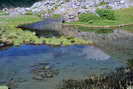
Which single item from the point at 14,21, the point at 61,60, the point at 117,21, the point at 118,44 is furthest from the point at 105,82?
the point at 14,21

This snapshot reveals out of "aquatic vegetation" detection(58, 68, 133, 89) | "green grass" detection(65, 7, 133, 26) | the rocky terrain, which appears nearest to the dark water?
"aquatic vegetation" detection(58, 68, 133, 89)

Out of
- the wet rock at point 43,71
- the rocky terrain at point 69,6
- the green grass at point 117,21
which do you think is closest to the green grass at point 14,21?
the rocky terrain at point 69,6

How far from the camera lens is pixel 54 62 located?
1866 inches

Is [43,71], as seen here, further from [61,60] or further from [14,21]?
[14,21]

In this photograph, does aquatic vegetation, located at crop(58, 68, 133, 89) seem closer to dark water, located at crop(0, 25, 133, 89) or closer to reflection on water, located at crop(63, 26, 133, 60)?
dark water, located at crop(0, 25, 133, 89)

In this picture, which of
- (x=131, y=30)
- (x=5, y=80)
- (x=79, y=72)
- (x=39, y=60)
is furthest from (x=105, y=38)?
(x=5, y=80)

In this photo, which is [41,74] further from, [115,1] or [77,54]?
[115,1]

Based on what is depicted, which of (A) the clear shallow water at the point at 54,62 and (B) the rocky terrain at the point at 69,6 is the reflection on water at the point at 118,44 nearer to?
(A) the clear shallow water at the point at 54,62

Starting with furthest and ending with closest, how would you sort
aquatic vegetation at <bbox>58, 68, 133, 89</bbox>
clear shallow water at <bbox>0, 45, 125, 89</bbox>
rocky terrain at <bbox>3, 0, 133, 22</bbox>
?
rocky terrain at <bbox>3, 0, 133, 22</bbox> → clear shallow water at <bbox>0, 45, 125, 89</bbox> → aquatic vegetation at <bbox>58, 68, 133, 89</bbox>

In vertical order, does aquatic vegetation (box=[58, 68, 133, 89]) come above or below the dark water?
above

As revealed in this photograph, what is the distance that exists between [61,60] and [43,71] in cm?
749

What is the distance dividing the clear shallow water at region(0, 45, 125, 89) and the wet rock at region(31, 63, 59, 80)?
736mm

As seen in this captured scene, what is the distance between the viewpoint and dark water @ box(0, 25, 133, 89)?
3788cm

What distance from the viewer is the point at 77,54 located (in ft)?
174
